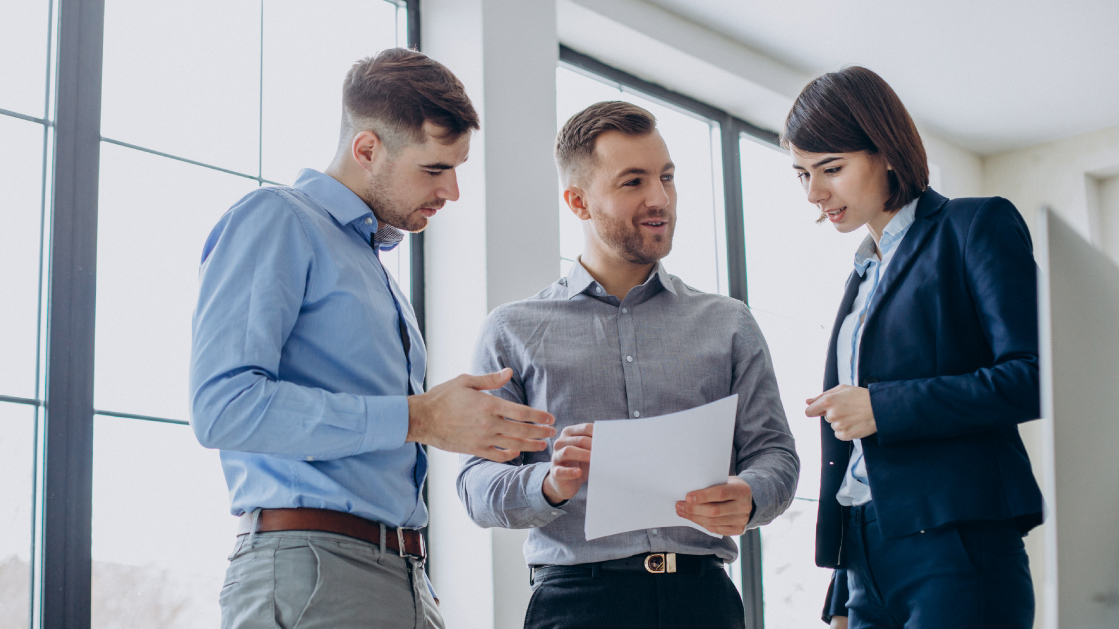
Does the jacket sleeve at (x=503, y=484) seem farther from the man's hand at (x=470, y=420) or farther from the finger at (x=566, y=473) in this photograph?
the man's hand at (x=470, y=420)

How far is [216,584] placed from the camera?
8.36ft

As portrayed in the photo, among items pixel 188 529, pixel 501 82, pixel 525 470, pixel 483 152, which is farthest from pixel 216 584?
pixel 501 82

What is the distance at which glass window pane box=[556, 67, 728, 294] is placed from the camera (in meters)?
4.29

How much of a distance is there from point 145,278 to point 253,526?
1.37m

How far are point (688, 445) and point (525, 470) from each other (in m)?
0.33

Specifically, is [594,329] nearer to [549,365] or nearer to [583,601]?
[549,365]

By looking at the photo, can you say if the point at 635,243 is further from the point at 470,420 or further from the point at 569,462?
the point at 470,420

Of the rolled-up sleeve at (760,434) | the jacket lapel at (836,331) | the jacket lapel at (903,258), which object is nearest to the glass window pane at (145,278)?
the rolled-up sleeve at (760,434)

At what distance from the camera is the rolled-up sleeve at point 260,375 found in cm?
130

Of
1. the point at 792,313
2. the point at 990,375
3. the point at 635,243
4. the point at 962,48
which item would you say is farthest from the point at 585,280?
the point at 962,48

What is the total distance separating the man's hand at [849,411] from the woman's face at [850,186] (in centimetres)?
36

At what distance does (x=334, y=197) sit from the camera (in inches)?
63.9

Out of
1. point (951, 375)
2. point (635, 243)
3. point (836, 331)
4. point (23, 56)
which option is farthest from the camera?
point (23, 56)

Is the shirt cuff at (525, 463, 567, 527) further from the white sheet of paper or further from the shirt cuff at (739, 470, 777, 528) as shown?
the shirt cuff at (739, 470, 777, 528)
